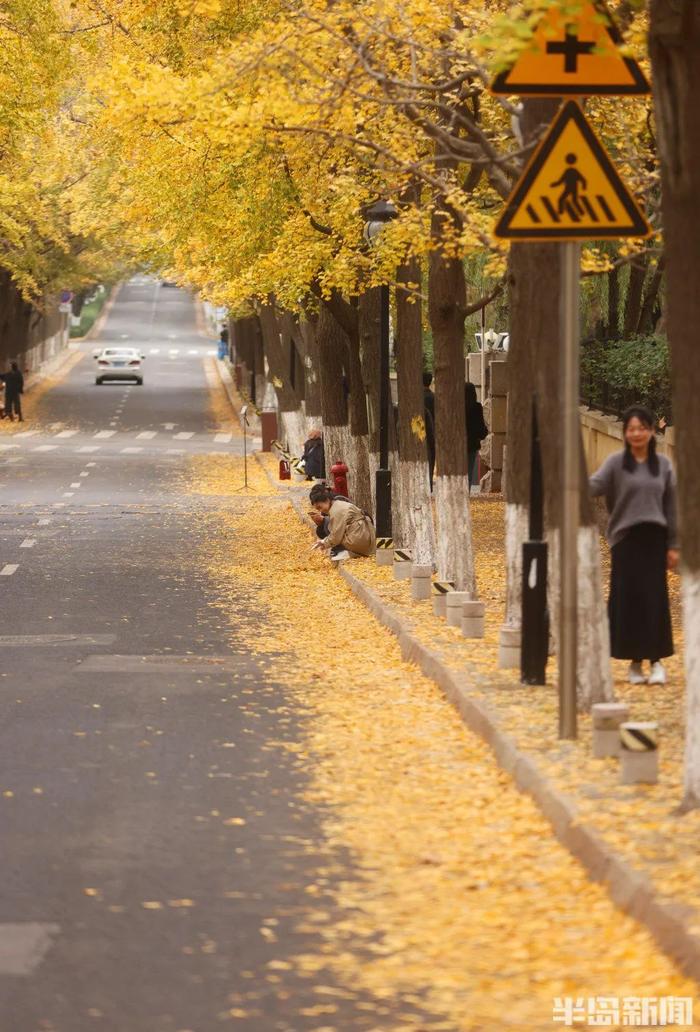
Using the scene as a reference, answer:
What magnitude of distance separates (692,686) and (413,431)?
1257cm

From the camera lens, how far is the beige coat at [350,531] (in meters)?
22.4

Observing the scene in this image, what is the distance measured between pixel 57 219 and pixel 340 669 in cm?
4709

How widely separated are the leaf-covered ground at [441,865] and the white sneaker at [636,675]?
2.85ft

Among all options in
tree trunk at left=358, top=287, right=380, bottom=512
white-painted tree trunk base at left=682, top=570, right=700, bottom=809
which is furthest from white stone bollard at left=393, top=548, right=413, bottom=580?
white-painted tree trunk base at left=682, top=570, right=700, bottom=809

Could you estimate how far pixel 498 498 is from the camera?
1353 inches

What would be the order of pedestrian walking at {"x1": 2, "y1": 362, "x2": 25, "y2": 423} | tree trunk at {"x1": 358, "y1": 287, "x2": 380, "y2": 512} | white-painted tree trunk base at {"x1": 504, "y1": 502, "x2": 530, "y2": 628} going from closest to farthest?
white-painted tree trunk base at {"x1": 504, "y1": 502, "x2": 530, "y2": 628}
tree trunk at {"x1": 358, "y1": 287, "x2": 380, "y2": 512}
pedestrian walking at {"x1": 2, "y1": 362, "x2": 25, "y2": 423}

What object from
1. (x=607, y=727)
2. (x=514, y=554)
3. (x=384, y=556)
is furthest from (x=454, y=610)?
(x=607, y=727)

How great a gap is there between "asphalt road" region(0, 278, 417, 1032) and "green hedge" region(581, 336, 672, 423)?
6924mm

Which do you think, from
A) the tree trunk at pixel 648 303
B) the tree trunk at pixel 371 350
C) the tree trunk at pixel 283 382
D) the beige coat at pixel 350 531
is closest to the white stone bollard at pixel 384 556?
the beige coat at pixel 350 531

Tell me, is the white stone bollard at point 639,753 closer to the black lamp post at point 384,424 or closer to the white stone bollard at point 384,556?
the white stone bollard at point 384,556

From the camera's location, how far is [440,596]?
17.0 meters

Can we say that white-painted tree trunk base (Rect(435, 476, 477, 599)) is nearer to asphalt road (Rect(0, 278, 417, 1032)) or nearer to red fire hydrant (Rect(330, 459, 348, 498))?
asphalt road (Rect(0, 278, 417, 1032))

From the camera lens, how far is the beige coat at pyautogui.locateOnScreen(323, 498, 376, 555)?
22438 mm

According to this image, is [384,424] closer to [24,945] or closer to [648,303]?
[648,303]
